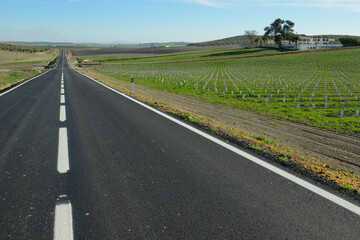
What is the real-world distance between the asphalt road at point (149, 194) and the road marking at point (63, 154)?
0.7 inches

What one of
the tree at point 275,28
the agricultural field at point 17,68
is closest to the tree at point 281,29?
the tree at point 275,28

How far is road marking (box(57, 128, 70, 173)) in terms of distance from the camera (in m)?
4.48

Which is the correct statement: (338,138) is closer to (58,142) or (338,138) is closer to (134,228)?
(134,228)

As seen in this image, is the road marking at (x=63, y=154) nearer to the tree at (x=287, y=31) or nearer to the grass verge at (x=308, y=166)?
the grass verge at (x=308, y=166)

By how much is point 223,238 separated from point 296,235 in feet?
2.63

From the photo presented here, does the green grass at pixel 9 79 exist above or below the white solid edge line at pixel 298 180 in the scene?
above

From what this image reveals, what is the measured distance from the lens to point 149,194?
3574 millimetres

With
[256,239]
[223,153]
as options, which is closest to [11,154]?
[223,153]

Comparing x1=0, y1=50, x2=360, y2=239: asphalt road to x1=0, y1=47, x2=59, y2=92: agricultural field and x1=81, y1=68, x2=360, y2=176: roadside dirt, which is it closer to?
x1=81, y1=68, x2=360, y2=176: roadside dirt

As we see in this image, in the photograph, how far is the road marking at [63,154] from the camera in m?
4.48

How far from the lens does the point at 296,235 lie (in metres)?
2.70

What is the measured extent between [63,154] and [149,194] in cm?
254

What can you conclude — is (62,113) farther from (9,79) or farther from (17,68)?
(17,68)

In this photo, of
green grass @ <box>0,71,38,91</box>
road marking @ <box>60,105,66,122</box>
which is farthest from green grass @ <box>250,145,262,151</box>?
green grass @ <box>0,71,38,91</box>
